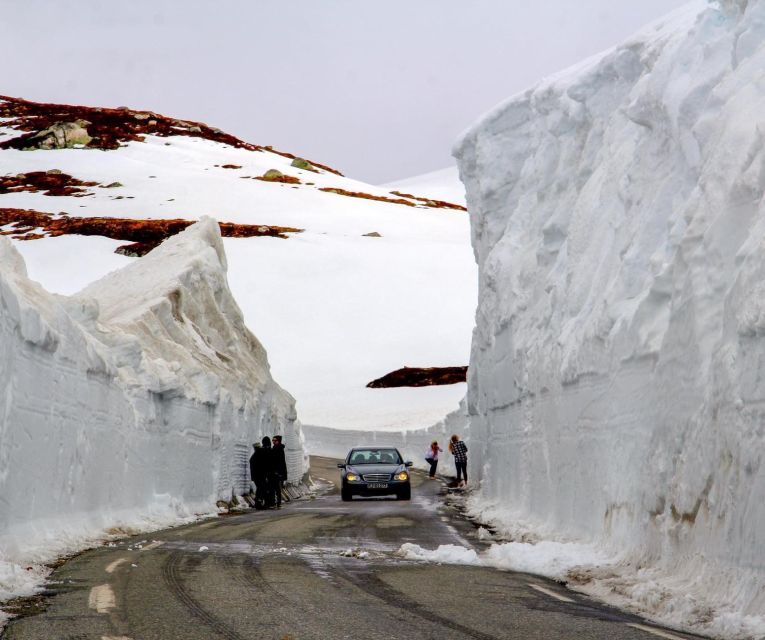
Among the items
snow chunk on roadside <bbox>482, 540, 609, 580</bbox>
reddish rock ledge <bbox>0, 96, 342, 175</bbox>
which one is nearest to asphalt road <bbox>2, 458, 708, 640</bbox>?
snow chunk on roadside <bbox>482, 540, 609, 580</bbox>

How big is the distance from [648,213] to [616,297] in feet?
4.46

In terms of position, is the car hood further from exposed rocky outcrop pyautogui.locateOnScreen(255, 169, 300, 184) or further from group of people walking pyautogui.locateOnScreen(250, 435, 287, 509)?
exposed rocky outcrop pyautogui.locateOnScreen(255, 169, 300, 184)

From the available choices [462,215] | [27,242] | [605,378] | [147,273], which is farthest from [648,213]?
[462,215]

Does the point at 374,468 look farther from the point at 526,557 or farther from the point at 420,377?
the point at 420,377

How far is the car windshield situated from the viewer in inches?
1137

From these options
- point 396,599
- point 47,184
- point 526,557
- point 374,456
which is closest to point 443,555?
point 526,557

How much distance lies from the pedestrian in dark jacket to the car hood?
279cm

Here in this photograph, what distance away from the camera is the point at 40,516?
44.1ft

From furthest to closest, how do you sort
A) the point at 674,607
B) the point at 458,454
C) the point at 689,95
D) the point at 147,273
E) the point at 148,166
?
the point at 148,166 → the point at 458,454 → the point at 147,273 → the point at 689,95 → the point at 674,607

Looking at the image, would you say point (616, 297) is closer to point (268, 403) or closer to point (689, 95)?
point (689, 95)

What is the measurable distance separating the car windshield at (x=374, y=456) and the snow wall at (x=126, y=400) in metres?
2.91

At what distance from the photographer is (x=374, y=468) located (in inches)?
1107

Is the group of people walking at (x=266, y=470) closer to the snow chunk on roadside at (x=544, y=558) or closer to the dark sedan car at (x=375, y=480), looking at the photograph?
the dark sedan car at (x=375, y=480)

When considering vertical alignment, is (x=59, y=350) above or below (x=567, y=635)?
above
